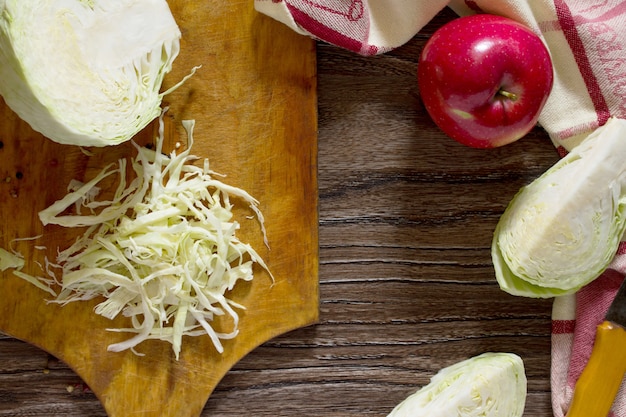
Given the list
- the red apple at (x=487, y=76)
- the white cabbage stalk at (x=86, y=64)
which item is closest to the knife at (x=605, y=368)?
the red apple at (x=487, y=76)

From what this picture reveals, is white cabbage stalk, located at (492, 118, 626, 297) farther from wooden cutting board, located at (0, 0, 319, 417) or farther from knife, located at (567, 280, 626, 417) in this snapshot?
wooden cutting board, located at (0, 0, 319, 417)

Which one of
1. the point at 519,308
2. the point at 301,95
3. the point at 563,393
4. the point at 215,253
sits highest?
the point at 301,95

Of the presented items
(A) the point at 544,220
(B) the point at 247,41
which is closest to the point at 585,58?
(A) the point at 544,220

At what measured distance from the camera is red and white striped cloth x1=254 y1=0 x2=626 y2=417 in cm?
148

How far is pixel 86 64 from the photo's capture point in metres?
1.36

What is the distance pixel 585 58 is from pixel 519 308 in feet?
1.95

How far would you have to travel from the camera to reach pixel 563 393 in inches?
63.7

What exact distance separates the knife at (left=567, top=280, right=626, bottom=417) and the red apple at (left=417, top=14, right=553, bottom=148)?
48 centimetres

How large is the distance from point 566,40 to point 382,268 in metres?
0.66

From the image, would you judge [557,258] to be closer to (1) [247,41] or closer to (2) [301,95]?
(2) [301,95]

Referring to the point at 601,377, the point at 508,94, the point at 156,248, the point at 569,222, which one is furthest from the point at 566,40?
the point at 156,248

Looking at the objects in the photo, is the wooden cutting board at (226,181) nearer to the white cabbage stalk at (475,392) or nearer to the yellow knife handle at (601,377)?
Answer: the white cabbage stalk at (475,392)

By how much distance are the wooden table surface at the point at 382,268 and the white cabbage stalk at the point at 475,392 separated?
6 cm

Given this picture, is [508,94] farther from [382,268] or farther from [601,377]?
[601,377]
